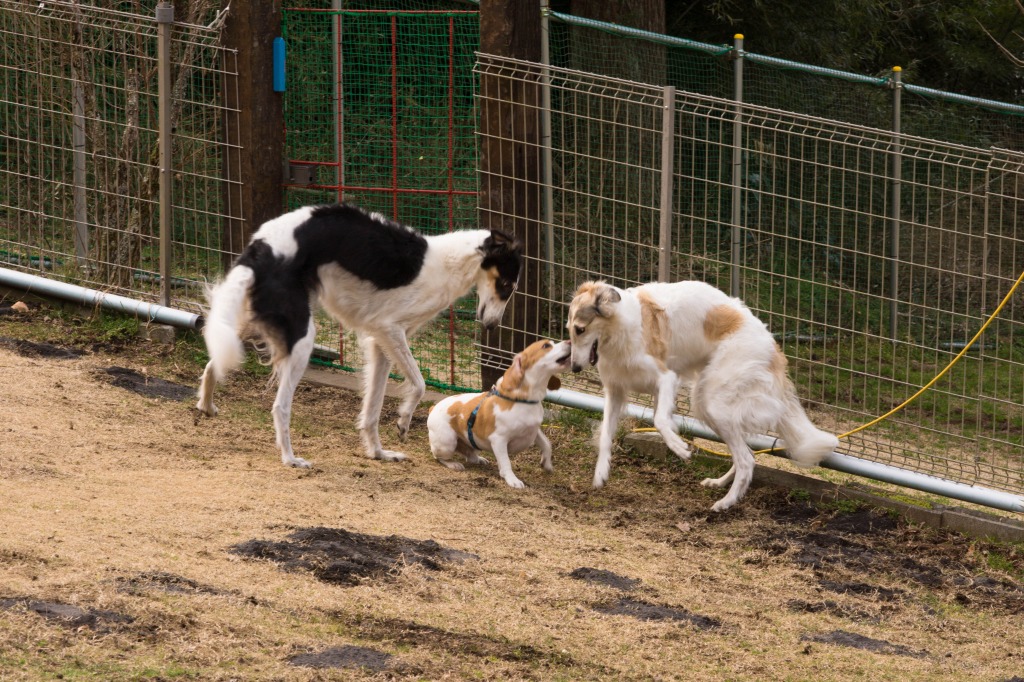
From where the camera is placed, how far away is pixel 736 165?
756cm

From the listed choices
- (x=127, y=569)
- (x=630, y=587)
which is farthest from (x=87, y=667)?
(x=630, y=587)

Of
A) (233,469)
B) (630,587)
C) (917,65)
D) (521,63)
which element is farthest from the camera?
(917,65)

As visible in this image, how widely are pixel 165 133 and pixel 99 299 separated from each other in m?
1.24

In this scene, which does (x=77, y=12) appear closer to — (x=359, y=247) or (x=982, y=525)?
(x=359, y=247)

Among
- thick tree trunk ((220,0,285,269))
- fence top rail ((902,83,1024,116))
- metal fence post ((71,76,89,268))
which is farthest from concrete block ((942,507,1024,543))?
metal fence post ((71,76,89,268))

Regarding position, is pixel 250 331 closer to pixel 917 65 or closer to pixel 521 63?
pixel 521 63

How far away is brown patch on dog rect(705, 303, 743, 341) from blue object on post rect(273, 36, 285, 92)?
3.43 meters

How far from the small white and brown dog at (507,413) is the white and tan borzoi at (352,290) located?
317mm

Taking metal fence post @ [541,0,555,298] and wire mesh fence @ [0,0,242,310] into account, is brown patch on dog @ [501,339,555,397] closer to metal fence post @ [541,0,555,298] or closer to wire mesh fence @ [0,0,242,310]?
metal fence post @ [541,0,555,298]

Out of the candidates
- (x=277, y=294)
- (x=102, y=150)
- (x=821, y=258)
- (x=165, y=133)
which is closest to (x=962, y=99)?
(x=821, y=258)

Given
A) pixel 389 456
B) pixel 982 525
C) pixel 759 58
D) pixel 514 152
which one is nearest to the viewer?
pixel 982 525

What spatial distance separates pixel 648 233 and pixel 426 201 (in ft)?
10.5

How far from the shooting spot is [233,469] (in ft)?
19.6

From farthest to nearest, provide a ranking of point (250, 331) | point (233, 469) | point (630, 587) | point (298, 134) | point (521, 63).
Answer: point (298, 134)
point (521, 63)
point (250, 331)
point (233, 469)
point (630, 587)
